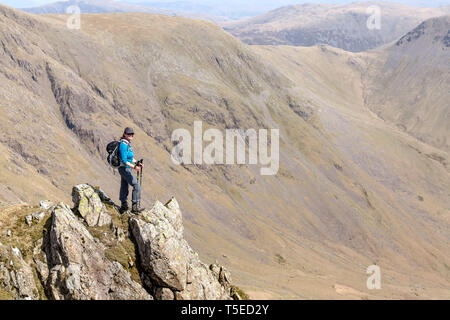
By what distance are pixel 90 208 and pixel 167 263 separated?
14.1 ft

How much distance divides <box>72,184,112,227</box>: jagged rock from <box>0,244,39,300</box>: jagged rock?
10.5 feet

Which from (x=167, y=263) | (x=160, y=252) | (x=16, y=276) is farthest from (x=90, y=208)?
(x=167, y=263)

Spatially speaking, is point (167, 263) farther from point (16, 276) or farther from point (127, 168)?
point (16, 276)


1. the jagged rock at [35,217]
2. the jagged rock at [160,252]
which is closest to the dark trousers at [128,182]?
the jagged rock at [160,252]

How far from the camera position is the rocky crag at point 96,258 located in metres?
15.1

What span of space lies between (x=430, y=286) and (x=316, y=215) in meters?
36.0

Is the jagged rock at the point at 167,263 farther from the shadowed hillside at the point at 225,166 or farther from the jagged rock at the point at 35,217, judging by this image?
the shadowed hillside at the point at 225,166

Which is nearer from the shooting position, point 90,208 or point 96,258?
point 96,258

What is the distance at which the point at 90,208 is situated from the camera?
1791 cm

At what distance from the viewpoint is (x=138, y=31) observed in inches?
5827

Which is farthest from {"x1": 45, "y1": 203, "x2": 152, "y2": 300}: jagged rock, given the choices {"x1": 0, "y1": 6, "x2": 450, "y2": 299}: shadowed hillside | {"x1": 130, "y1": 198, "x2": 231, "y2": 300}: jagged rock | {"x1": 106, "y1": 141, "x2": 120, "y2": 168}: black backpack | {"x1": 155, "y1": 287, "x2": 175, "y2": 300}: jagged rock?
{"x1": 0, "y1": 6, "x2": 450, "y2": 299}: shadowed hillside

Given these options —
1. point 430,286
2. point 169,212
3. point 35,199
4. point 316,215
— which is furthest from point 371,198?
point 169,212

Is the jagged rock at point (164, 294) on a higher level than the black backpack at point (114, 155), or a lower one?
lower

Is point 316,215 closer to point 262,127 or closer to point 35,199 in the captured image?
point 262,127
